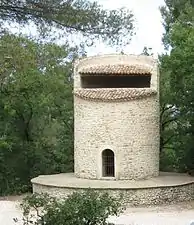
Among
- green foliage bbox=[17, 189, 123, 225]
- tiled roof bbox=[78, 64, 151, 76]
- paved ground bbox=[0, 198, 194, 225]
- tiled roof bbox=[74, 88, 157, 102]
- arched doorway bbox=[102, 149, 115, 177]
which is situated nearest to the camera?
green foliage bbox=[17, 189, 123, 225]

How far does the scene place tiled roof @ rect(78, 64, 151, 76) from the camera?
24.1 m

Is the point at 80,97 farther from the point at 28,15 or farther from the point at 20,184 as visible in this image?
the point at 28,15

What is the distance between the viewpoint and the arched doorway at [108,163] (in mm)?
23695

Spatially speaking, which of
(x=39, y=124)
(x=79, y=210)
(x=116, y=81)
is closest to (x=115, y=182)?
(x=116, y=81)

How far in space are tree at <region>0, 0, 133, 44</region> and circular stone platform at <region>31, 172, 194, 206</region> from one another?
331 inches

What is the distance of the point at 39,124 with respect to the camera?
30969 millimetres

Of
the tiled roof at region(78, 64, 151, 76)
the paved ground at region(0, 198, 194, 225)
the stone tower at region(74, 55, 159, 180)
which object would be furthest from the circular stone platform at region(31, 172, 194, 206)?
the tiled roof at region(78, 64, 151, 76)

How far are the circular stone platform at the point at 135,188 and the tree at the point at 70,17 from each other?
8.40 m

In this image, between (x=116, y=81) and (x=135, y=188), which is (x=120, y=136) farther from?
(x=116, y=81)

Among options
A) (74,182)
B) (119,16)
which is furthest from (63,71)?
(119,16)

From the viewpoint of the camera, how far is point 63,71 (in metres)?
31.1

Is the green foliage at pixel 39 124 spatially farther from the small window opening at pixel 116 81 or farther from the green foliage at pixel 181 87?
the green foliage at pixel 181 87

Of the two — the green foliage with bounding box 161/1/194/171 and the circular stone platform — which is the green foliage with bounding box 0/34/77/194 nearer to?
the circular stone platform

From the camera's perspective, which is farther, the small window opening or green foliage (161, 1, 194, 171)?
the small window opening
